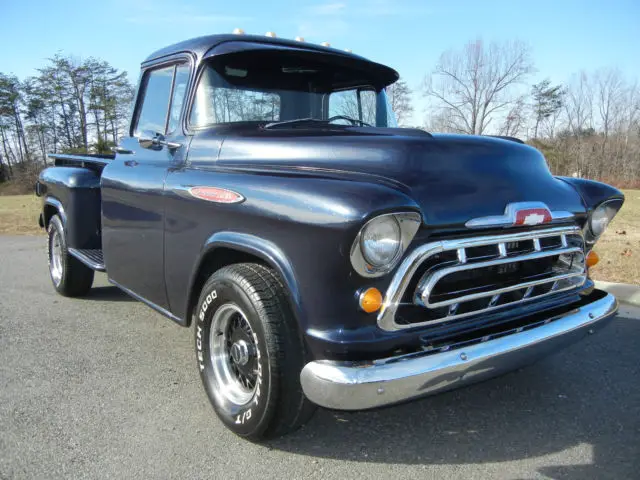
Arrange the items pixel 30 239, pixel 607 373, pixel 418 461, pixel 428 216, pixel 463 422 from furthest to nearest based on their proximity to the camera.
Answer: pixel 30 239 < pixel 607 373 < pixel 463 422 < pixel 418 461 < pixel 428 216

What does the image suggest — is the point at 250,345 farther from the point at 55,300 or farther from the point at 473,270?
the point at 55,300

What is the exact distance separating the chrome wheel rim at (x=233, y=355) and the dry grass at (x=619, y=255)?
436cm

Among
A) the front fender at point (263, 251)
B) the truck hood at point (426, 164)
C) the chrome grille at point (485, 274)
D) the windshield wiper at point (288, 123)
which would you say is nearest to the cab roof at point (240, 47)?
the windshield wiper at point (288, 123)

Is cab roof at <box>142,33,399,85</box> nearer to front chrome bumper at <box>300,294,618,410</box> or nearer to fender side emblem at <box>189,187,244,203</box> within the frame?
fender side emblem at <box>189,187,244,203</box>

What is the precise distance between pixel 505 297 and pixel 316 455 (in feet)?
3.92

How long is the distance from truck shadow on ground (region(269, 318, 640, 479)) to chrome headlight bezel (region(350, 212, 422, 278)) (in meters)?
0.94

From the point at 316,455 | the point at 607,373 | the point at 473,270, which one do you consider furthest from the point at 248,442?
the point at 607,373

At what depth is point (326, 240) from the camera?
2066 millimetres

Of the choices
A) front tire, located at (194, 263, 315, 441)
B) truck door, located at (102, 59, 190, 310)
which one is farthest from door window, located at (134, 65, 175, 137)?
front tire, located at (194, 263, 315, 441)

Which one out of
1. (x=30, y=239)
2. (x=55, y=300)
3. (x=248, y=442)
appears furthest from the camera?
(x=30, y=239)

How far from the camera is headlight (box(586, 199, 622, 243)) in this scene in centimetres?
306

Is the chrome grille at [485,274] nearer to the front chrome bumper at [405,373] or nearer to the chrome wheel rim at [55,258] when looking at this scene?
the front chrome bumper at [405,373]

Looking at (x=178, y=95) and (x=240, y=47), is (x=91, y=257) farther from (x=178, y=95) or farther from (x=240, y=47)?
(x=240, y=47)

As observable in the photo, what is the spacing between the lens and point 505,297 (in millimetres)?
2553
